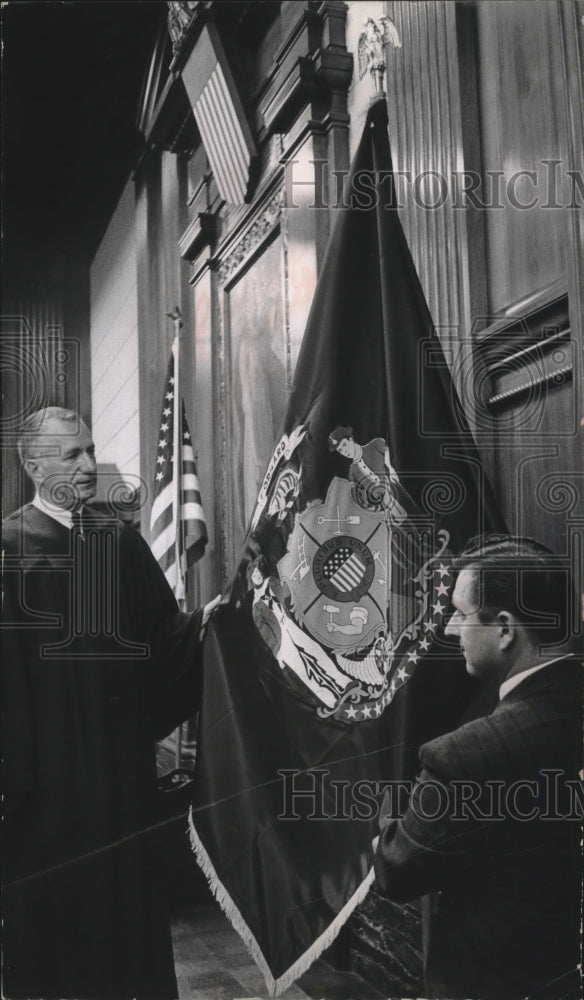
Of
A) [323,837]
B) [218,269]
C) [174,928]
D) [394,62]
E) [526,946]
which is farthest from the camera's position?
[218,269]

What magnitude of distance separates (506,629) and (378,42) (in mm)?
1651

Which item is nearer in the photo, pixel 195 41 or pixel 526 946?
pixel 526 946

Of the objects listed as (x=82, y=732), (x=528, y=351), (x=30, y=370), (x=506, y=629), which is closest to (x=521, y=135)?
(x=528, y=351)

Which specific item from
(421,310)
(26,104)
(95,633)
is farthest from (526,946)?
(26,104)

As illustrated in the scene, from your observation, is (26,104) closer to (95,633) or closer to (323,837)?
(95,633)

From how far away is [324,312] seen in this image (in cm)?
251

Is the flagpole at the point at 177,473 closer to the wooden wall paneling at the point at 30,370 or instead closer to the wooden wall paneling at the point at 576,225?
the wooden wall paneling at the point at 30,370

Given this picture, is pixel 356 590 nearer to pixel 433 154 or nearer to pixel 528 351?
pixel 528 351

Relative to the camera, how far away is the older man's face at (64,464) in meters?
2.71

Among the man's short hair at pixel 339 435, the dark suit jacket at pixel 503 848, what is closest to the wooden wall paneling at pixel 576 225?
the dark suit jacket at pixel 503 848

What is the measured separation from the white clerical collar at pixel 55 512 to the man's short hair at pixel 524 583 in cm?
107

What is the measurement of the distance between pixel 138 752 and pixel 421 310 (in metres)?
1.36

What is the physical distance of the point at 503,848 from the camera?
219 cm

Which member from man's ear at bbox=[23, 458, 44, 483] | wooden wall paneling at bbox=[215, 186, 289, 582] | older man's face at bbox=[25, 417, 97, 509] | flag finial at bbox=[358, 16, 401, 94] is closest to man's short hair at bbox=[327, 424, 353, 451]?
A: wooden wall paneling at bbox=[215, 186, 289, 582]
